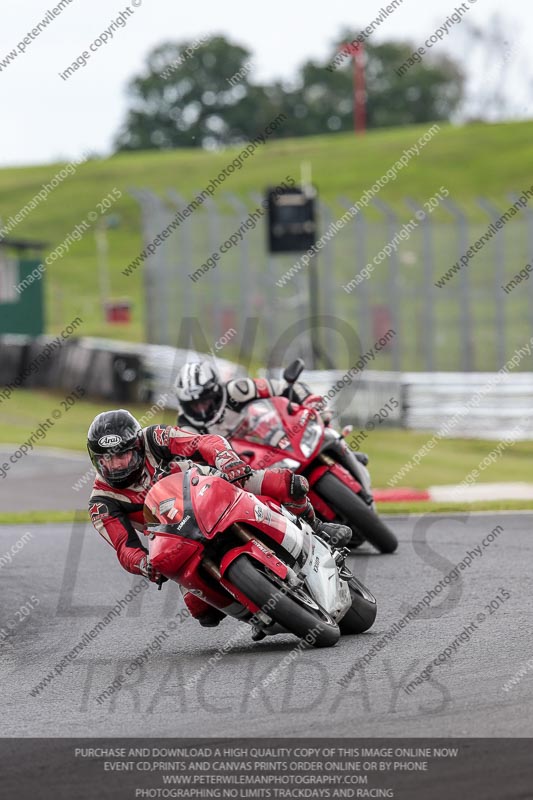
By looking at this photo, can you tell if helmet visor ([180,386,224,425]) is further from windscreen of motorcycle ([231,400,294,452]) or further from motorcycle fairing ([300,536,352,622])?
motorcycle fairing ([300,536,352,622])

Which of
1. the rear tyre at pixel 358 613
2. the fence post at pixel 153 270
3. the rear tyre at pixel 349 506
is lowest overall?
the fence post at pixel 153 270

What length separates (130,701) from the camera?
6.41 m

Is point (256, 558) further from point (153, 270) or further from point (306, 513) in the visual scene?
point (153, 270)

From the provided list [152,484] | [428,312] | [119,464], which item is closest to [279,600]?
→ [152,484]

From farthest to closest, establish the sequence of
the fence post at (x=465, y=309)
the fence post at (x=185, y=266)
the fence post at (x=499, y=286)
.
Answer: the fence post at (x=185, y=266)
the fence post at (x=465, y=309)
the fence post at (x=499, y=286)

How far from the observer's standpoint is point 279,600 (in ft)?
23.1

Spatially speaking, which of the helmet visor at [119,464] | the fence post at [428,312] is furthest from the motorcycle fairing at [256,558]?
the fence post at [428,312]

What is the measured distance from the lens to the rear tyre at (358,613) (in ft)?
25.1

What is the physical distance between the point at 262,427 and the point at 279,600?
10.4 feet

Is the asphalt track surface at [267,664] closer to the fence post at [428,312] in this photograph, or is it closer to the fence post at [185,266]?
the fence post at [428,312]

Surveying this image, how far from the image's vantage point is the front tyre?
7.01 metres
